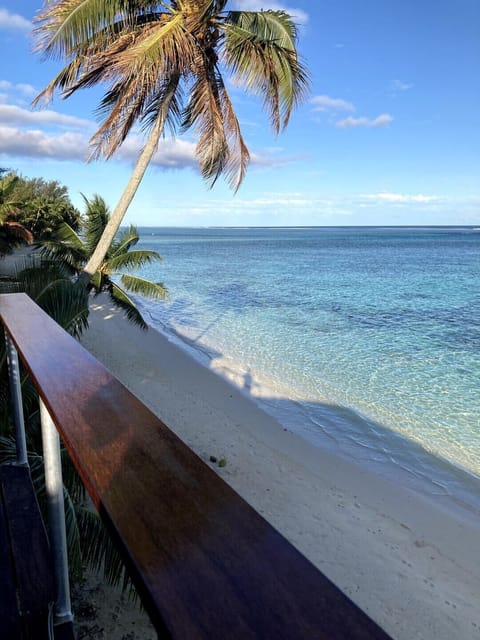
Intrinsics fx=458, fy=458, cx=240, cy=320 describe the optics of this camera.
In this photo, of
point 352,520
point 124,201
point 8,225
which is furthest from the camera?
point 8,225

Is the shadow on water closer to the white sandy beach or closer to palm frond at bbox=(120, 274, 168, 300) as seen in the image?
the white sandy beach

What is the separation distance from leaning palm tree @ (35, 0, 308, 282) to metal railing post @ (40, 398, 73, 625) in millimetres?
7743

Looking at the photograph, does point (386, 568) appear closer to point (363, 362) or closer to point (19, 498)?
point (19, 498)

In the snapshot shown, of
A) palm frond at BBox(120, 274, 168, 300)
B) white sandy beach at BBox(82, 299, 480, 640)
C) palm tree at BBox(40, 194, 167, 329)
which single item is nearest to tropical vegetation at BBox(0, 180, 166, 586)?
white sandy beach at BBox(82, 299, 480, 640)

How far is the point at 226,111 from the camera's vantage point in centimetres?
945

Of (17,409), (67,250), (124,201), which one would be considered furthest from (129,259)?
(17,409)

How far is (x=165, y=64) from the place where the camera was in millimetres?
7926

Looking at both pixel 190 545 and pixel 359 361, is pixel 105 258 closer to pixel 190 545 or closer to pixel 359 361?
pixel 359 361

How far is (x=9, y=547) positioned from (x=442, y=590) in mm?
4007

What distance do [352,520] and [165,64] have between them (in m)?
7.67

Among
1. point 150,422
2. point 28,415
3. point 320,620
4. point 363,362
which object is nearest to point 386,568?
point 28,415

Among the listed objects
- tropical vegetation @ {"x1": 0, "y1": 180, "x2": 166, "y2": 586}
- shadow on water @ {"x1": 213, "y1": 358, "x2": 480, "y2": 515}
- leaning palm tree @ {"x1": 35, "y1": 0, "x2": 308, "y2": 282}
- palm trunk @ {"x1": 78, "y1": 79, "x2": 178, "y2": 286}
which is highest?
leaning palm tree @ {"x1": 35, "y1": 0, "x2": 308, "y2": 282}

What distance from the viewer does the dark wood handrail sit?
1.94 ft

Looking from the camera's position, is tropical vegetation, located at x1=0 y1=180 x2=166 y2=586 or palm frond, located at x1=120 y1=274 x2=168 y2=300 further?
palm frond, located at x1=120 y1=274 x2=168 y2=300
